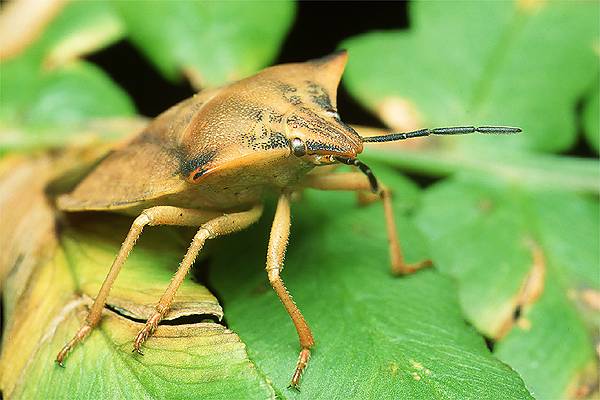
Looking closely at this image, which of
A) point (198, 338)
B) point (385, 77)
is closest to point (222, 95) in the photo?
point (198, 338)

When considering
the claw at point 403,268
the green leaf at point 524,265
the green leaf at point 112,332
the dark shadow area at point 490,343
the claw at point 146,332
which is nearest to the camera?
the green leaf at point 112,332

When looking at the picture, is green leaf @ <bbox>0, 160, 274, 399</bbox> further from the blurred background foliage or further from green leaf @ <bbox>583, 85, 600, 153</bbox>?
green leaf @ <bbox>583, 85, 600, 153</bbox>

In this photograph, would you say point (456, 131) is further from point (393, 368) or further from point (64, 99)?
point (64, 99)

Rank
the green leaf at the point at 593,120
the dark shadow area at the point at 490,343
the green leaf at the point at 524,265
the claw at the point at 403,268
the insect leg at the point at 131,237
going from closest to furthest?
the insect leg at the point at 131,237 < the dark shadow area at the point at 490,343 < the green leaf at the point at 524,265 < the claw at the point at 403,268 < the green leaf at the point at 593,120

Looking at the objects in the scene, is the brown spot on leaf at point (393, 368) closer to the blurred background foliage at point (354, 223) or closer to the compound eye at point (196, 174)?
the blurred background foliage at point (354, 223)

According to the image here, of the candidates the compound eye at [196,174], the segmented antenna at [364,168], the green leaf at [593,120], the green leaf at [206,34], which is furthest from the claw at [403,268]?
the green leaf at [206,34]

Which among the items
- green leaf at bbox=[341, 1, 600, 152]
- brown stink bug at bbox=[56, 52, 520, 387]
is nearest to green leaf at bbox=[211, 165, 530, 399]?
brown stink bug at bbox=[56, 52, 520, 387]
